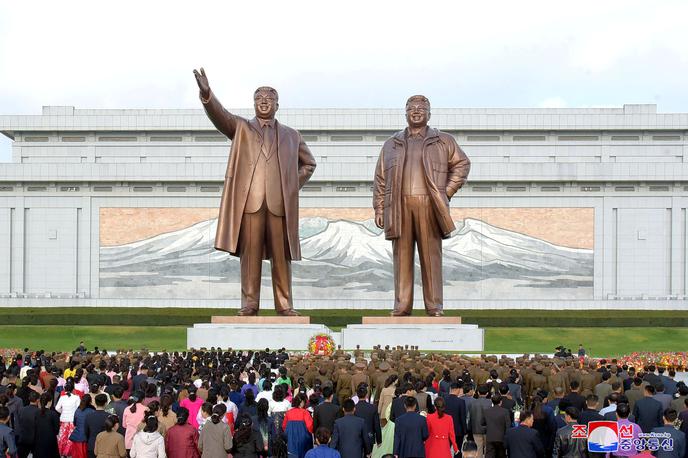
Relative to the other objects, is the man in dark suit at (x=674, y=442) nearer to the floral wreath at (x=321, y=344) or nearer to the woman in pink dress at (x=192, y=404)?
the woman in pink dress at (x=192, y=404)

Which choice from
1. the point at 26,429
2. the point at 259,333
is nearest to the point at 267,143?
the point at 259,333

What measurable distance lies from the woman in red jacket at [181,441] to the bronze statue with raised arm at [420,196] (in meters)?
13.2

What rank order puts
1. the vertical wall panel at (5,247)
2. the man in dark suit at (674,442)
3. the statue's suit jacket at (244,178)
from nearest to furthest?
the man in dark suit at (674,442)
the statue's suit jacket at (244,178)
the vertical wall panel at (5,247)

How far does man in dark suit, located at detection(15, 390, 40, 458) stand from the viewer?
10812 millimetres

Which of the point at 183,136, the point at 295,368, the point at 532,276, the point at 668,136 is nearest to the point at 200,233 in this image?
the point at 183,136

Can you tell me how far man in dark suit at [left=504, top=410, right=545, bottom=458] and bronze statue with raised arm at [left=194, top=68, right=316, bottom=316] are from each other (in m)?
13.0

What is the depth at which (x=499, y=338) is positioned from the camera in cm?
3434

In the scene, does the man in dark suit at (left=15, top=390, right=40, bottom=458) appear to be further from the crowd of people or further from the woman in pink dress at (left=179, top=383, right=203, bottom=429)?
the woman in pink dress at (left=179, top=383, right=203, bottom=429)

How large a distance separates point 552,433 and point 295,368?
5803 mm

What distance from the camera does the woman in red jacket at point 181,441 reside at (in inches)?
382

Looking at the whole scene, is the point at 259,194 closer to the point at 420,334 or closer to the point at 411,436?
the point at 420,334

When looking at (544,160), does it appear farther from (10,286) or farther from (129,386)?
(129,386)

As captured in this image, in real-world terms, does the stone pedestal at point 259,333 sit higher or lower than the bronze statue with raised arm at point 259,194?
lower

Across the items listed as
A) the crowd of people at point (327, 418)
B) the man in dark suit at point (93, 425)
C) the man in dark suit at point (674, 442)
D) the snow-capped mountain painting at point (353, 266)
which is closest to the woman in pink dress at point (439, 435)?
the crowd of people at point (327, 418)
